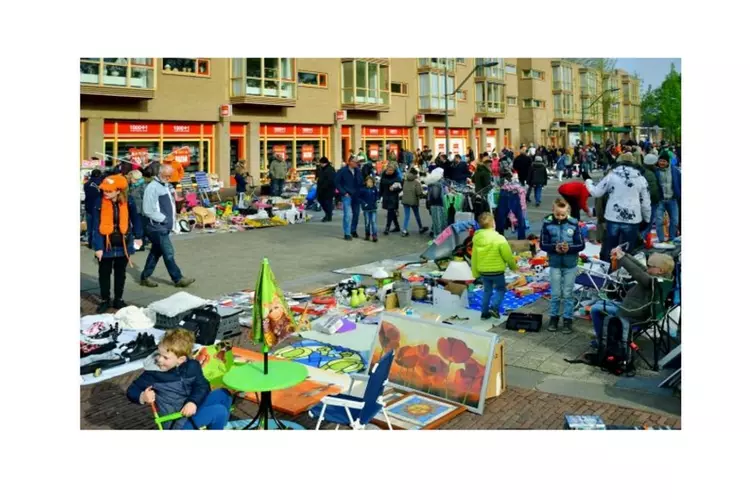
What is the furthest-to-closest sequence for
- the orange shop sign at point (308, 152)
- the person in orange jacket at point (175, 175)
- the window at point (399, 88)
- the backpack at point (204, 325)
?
the window at point (399, 88) → the orange shop sign at point (308, 152) → the person in orange jacket at point (175, 175) → the backpack at point (204, 325)

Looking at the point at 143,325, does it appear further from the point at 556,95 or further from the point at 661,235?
the point at 556,95

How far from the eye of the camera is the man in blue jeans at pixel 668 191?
1236 cm

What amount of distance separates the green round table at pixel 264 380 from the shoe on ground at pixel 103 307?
4511mm

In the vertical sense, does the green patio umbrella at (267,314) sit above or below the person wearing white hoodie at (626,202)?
below

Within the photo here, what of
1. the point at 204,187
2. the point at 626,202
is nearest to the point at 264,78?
the point at 204,187

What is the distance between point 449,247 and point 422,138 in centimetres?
2805

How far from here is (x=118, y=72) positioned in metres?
23.1

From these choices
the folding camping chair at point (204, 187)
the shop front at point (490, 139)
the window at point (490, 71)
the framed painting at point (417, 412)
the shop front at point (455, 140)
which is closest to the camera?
the framed painting at point (417, 412)

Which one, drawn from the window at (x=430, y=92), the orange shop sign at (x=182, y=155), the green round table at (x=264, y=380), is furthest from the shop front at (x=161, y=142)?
the green round table at (x=264, y=380)

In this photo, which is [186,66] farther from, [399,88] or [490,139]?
[490,139]

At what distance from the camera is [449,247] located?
1203cm

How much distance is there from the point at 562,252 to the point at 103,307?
228 inches

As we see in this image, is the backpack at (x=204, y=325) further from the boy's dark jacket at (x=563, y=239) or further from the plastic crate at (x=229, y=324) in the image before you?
the boy's dark jacket at (x=563, y=239)
